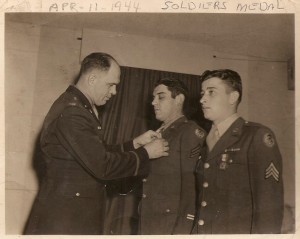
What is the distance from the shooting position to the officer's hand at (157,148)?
127 cm

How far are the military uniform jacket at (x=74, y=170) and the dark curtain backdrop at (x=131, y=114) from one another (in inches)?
1.2

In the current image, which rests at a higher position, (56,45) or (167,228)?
(56,45)

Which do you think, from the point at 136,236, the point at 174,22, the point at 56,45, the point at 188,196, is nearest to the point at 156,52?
the point at 174,22

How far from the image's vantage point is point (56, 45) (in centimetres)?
129

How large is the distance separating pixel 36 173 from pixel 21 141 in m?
0.10

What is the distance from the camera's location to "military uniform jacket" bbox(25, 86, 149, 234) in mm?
1230

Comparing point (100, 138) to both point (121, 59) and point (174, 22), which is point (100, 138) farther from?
point (174, 22)

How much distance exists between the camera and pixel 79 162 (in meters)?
1.24

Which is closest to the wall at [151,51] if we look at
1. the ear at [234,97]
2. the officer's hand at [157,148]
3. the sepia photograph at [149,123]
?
the sepia photograph at [149,123]

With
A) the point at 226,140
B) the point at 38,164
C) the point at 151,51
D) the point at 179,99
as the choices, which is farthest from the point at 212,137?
the point at 38,164

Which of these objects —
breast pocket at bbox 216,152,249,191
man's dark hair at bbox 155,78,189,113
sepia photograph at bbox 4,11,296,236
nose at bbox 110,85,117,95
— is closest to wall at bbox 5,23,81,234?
sepia photograph at bbox 4,11,296,236

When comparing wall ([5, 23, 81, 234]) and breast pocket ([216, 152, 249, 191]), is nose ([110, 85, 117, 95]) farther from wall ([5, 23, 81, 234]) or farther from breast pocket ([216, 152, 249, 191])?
breast pocket ([216, 152, 249, 191])

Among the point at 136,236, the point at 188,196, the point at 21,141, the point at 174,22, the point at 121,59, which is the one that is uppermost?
the point at 174,22

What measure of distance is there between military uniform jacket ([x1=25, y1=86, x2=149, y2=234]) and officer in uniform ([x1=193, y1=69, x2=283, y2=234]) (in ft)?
0.63
